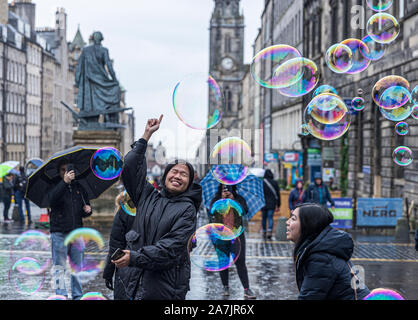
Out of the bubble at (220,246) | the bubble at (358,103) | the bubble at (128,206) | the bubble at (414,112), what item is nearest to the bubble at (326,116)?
the bubble at (414,112)

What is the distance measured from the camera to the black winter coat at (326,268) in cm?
425

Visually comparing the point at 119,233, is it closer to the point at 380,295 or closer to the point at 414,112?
the point at 380,295

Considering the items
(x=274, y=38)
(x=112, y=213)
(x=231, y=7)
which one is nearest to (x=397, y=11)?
(x=112, y=213)

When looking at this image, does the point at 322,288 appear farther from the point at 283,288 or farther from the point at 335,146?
the point at 335,146

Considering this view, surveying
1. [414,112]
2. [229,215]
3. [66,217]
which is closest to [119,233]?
[66,217]

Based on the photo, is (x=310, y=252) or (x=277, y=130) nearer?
(x=310, y=252)

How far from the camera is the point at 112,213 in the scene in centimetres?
1852

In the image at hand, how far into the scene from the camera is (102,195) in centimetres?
1852

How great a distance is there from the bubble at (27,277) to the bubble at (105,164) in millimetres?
1421

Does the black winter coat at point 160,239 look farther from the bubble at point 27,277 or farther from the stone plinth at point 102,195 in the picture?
the stone plinth at point 102,195

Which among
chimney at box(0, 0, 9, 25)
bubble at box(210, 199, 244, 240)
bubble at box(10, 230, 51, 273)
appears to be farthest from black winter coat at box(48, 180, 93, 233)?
chimney at box(0, 0, 9, 25)

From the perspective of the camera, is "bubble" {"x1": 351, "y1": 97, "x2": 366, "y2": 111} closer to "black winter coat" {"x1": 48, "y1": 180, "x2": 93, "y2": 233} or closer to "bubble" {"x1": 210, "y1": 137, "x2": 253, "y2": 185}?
"bubble" {"x1": 210, "y1": 137, "x2": 253, "y2": 185}

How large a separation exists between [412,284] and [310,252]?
7221 millimetres

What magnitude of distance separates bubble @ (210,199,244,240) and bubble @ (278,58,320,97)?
2427 mm
